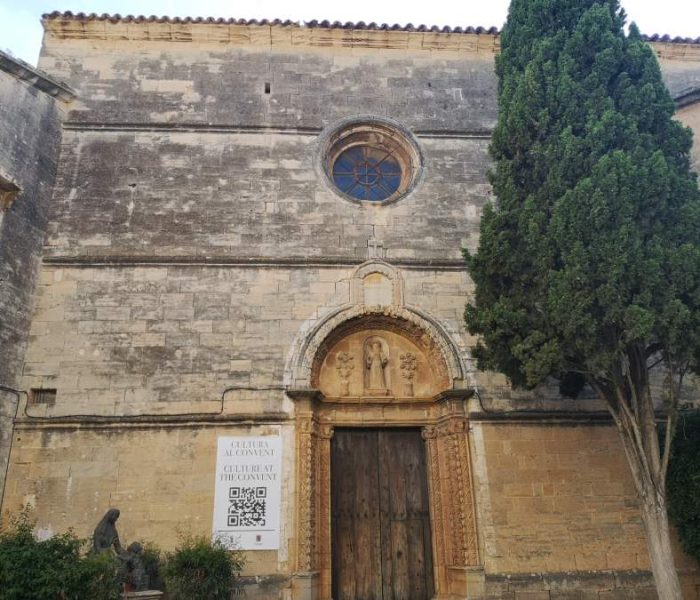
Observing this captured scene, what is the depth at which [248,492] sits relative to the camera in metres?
7.77

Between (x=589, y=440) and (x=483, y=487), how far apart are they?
165 cm

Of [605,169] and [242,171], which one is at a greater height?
[242,171]

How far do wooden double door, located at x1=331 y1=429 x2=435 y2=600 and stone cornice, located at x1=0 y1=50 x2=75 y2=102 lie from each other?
6733 mm

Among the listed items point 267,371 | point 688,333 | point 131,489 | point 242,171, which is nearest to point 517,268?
point 688,333

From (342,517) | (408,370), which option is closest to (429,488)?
(342,517)

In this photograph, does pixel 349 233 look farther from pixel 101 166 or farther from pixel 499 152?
pixel 101 166

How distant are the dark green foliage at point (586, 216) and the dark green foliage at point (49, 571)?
4666mm

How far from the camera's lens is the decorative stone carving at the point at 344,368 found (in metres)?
8.70

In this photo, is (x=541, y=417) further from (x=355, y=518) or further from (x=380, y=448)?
(x=355, y=518)

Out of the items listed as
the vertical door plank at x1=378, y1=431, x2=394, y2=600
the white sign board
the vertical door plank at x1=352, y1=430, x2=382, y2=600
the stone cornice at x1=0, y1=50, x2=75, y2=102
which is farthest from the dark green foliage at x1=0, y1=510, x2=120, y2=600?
the stone cornice at x1=0, y1=50, x2=75, y2=102

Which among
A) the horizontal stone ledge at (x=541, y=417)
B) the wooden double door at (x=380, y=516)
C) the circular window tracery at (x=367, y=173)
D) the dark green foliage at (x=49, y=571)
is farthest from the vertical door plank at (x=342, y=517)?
the circular window tracery at (x=367, y=173)

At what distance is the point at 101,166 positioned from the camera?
9.35 metres

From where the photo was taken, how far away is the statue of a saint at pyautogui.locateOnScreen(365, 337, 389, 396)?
8758mm

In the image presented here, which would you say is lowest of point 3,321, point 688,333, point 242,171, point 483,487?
point 483,487
